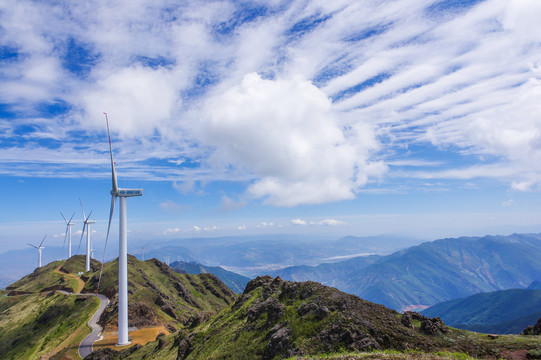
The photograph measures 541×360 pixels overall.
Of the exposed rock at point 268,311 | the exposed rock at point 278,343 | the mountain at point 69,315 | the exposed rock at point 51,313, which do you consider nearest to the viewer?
the exposed rock at point 278,343

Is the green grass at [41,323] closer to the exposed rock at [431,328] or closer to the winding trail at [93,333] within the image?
the winding trail at [93,333]

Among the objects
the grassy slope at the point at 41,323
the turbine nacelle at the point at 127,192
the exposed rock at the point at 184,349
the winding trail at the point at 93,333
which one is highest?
the turbine nacelle at the point at 127,192

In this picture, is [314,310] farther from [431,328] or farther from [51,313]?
[51,313]

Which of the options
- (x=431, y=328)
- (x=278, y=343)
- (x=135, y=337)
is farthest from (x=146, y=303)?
(x=431, y=328)

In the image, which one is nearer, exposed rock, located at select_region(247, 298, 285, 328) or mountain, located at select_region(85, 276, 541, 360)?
mountain, located at select_region(85, 276, 541, 360)

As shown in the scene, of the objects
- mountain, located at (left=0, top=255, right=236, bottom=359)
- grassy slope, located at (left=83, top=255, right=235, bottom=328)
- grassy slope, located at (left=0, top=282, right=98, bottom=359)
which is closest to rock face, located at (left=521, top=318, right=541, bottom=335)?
mountain, located at (left=0, top=255, right=236, bottom=359)

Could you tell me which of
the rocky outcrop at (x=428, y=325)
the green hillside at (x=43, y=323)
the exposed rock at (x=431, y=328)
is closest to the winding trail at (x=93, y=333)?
the green hillside at (x=43, y=323)

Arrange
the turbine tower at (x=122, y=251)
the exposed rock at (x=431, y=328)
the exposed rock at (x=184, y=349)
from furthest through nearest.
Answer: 1. the turbine tower at (x=122, y=251)
2. the exposed rock at (x=184, y=349)
3. the exposed rock at (x=431, y=328)

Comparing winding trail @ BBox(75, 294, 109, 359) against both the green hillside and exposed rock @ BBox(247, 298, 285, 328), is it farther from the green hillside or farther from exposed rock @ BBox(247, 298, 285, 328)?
exposed rock @ BBox(247, 298, 285, 328)
